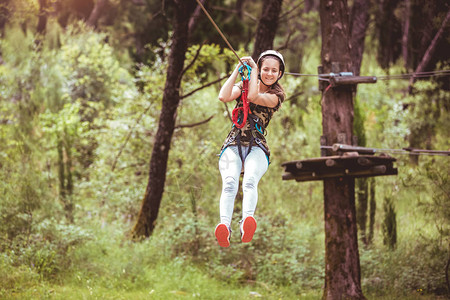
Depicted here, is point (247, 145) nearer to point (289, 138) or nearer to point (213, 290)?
point (213, 290)

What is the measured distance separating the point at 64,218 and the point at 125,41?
18046 millimetres

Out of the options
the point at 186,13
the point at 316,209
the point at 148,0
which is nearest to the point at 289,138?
the point at 316,209

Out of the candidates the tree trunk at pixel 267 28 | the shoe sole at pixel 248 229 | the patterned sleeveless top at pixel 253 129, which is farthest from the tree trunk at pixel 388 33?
the shoe sole at pixel 248 229

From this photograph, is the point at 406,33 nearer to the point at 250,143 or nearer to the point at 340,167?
the point at 340,167

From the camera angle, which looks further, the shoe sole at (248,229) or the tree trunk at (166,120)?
the tree trunk at (166,120)

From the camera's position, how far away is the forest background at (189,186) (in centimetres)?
844

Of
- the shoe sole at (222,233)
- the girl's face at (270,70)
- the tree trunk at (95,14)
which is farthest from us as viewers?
the tree trunk at (95,14)

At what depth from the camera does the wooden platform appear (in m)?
6.87

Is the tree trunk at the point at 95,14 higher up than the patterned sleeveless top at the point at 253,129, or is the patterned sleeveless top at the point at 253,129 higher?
the tree trunk at the point at 95,14

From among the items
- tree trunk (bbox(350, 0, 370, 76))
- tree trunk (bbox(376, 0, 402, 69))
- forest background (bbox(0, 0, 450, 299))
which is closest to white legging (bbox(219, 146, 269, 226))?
forest background (bbox(0, 0, 450, 299))

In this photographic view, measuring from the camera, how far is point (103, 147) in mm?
14281

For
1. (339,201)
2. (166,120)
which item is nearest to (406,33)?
(166,120)

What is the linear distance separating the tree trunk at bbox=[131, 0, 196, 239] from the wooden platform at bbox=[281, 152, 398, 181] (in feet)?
10.1

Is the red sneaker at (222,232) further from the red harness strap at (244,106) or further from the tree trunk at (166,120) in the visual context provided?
the tree trunk at (166,120)
